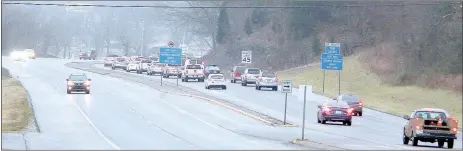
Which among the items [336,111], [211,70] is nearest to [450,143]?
[336,111]

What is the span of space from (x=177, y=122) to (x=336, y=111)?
359 inches

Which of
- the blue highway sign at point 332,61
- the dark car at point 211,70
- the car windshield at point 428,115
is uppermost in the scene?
the blue highway sign at point 332,61

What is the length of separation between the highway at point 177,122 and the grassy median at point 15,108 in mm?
953

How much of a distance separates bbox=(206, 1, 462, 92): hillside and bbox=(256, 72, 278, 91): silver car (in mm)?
8634

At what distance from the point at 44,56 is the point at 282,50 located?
33.3 m

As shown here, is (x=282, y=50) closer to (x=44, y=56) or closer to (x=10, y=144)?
(x=44, y=56)

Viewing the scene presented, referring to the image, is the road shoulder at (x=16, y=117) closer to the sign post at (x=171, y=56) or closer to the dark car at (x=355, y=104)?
the sign post at (x=171, y=56)

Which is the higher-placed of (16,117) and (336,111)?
(336,111)

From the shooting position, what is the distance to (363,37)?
100 m

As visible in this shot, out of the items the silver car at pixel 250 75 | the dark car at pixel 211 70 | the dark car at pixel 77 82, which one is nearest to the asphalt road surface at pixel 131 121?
the dark car at pixel 77 82

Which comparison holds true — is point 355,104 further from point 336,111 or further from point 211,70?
point 211,70

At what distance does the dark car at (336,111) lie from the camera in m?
53.0

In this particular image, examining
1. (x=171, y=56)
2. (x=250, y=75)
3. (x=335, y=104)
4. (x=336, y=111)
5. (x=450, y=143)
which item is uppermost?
(x=171, y=56)

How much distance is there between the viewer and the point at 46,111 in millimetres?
58906
